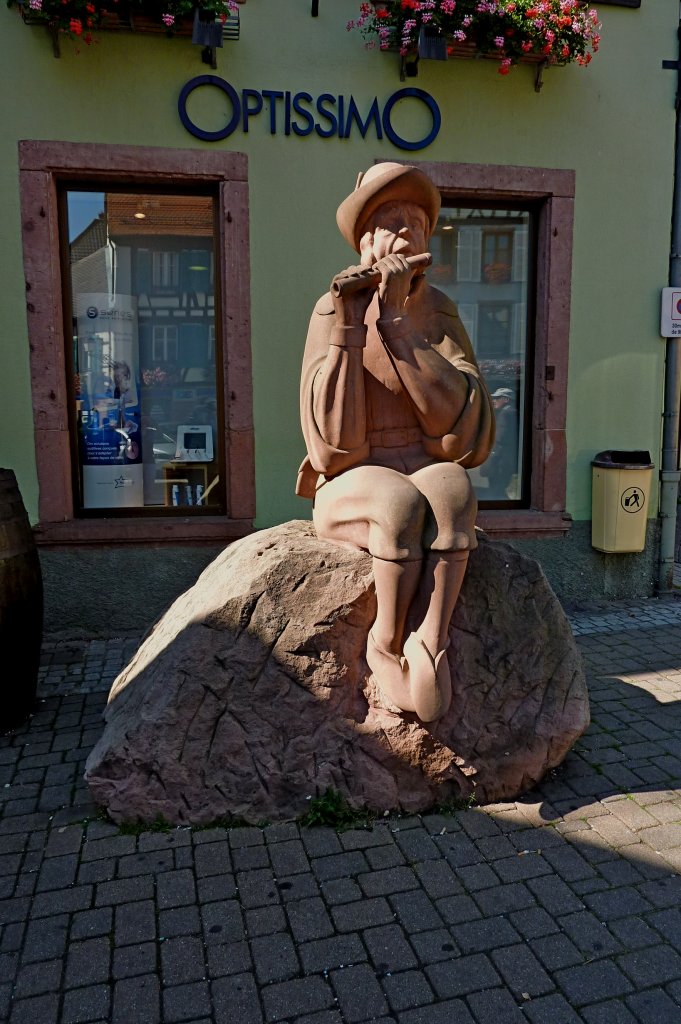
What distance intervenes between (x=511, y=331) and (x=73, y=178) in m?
3.50

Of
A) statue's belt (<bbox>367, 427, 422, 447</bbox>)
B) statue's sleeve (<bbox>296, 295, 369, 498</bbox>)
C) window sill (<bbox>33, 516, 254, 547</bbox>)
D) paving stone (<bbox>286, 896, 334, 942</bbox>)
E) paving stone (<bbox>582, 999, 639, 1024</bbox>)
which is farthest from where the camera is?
window sill (<bbox>33, 516, 254, 547</bbox>)

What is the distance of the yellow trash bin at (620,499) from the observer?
6172 millimetres

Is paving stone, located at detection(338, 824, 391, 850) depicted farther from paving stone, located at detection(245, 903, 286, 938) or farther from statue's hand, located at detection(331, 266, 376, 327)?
statue's hand, located at detection(331, 266, 376, 327)

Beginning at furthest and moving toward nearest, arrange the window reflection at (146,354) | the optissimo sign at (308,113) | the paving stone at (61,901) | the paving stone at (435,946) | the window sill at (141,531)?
the window reflection at (146,354)
the window sill at (141,531)
the optissimo sign at (308,113)
the paving stone at (61,901)
the paving stone at (435,946)

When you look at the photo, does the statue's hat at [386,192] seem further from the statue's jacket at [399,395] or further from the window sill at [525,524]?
the window sill at [525,524]

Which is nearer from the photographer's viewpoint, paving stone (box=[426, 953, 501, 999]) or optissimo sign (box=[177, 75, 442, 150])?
paving stone (box=[426, 953, 501, 999])

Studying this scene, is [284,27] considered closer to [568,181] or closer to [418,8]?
[418,8]

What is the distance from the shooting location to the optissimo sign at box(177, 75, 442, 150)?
5.38m

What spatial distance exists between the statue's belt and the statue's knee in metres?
0.35

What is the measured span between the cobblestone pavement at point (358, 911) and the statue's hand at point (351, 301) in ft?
6.46

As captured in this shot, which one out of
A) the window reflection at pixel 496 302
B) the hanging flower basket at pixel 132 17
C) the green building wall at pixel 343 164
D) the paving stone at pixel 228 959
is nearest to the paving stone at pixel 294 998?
the paving stone at pixel 228 959

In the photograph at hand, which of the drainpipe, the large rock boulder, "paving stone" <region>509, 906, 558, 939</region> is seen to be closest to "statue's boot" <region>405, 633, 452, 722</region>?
the large rock boulder

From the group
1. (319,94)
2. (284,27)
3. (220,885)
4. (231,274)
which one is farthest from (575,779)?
(284,27)

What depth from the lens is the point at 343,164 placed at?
5.66 metres
